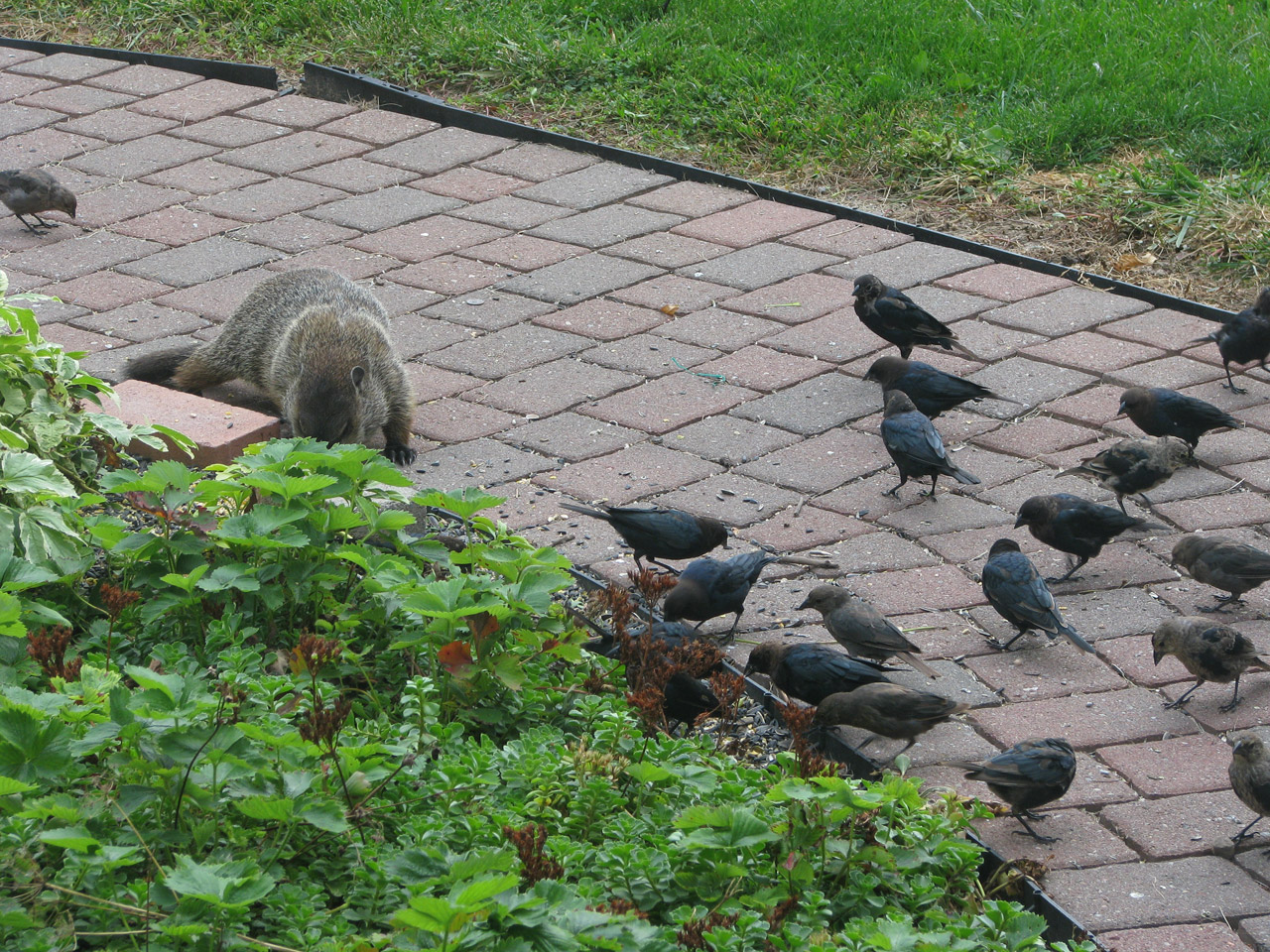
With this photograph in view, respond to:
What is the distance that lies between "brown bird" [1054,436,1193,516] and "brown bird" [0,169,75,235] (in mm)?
5866

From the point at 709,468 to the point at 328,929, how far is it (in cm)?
358

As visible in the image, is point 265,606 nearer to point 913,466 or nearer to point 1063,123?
point 913,466

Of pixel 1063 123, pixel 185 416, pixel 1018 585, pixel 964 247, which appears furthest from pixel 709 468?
pixel 1063 123

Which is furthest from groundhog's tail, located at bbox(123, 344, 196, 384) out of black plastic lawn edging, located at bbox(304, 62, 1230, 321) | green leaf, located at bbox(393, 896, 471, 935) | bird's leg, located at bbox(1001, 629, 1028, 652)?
green leaf, located at bbox(393, 896, 471, 935)

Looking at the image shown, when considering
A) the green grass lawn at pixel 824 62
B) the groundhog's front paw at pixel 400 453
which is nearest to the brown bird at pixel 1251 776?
the groundhog's front paw at pixel 400 453

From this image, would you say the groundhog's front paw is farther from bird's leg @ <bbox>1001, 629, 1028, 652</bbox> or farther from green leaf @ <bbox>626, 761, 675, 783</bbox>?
green leaf @ <bbox>626, 761, 675, 783</bbox>

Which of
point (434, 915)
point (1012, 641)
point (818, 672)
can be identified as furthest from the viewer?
point (1012, 641)

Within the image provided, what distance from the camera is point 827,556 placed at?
5617 mm

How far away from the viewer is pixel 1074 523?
5.39 metres

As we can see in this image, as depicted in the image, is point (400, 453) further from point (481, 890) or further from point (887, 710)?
point (481, 890)

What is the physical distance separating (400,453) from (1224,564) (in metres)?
3.49

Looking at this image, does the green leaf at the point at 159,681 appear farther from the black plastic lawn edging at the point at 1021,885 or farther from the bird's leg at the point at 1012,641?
the bird's leg at the point at 1012,641

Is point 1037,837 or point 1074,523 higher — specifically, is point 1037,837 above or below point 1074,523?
below

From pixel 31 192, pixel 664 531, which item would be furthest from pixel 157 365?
pixel 664 531
